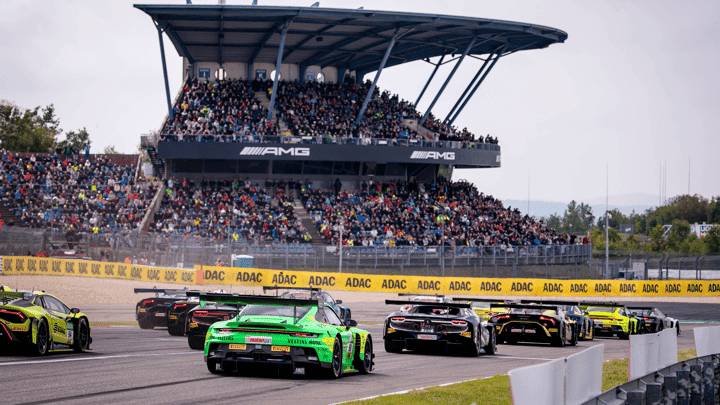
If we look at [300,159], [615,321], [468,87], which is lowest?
[615,321]

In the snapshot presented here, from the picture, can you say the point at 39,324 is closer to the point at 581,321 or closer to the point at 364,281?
the point at 581,321

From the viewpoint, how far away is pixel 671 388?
9.34 metres

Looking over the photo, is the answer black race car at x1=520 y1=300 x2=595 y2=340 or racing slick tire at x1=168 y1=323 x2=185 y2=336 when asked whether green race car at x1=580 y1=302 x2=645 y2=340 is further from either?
racing slick tire at x1=168 y1=323 x2=185 y2=336

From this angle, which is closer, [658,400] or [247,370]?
[658,400]

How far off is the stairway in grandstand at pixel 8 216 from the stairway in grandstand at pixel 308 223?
1559 centimetres

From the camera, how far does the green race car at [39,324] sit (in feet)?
45.5

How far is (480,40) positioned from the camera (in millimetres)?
59938

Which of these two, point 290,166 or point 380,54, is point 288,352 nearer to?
point 290,166

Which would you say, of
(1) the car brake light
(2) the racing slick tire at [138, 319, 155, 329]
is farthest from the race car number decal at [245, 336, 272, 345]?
(2) the racing slick tire at [138, 319, 155, 329]

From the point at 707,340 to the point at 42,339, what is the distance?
10445 mm

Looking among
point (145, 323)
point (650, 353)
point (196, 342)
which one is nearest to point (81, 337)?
point (196, 342)

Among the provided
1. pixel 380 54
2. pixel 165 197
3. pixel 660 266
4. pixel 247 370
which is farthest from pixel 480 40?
pixel 247 370

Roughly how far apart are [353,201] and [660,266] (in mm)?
18765

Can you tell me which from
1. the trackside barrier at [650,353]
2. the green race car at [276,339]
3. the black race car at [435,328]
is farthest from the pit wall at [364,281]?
the trackside barrier at [650,353]
